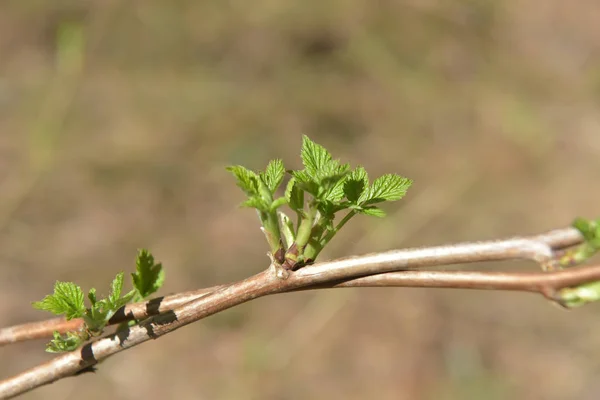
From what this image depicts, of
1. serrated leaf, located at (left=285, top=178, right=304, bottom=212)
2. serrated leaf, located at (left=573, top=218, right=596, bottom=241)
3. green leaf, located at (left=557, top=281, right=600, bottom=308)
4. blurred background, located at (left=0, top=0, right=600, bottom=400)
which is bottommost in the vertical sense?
green leaf, located at (left=557, top=281, right=600, bottom=308)

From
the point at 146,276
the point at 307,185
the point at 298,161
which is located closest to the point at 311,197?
the point at 307,185

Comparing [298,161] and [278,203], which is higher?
[298,161]

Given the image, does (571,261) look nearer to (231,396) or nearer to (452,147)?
(231,396)

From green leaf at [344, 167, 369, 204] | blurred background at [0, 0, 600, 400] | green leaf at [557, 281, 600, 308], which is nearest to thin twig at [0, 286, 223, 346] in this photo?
green leaf at [344, 167, 369, 204]

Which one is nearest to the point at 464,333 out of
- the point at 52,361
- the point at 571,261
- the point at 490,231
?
the point at 490,231

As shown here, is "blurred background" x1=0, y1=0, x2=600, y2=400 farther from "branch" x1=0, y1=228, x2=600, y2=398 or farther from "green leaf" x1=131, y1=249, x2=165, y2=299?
"branch" x1=0, y1=228, x2=600, y2=398

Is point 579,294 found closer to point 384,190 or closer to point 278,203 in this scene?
point 384,190

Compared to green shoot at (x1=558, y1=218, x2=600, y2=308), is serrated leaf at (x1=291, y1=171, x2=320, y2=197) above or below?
above
